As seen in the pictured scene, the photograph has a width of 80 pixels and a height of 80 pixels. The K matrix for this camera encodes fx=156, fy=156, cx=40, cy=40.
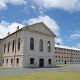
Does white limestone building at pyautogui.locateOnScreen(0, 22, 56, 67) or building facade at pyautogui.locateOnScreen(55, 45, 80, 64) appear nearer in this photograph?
white limestone building at pyautogui.locateOnScreen(0, 22, 56, 67)

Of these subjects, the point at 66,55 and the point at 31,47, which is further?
the point at 66,55

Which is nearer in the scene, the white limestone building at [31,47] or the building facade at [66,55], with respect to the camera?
the white limestone building at [31,47]

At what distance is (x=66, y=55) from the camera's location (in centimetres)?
9594

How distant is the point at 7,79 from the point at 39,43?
84.6ft

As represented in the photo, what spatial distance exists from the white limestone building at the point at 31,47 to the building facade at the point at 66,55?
4536cm

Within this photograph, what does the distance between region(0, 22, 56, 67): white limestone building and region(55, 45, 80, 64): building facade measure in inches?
1786

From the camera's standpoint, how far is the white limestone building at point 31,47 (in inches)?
1510

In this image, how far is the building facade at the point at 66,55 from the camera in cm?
9042

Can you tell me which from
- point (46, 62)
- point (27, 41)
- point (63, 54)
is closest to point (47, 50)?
point (46, 62)

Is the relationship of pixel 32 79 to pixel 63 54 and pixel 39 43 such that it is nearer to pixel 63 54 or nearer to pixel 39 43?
pixel 39 43

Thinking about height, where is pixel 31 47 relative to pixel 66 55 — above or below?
above

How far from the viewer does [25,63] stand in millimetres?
37531

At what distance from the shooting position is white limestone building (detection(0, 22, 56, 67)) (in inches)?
1510

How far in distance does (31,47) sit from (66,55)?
59764 millimetres
